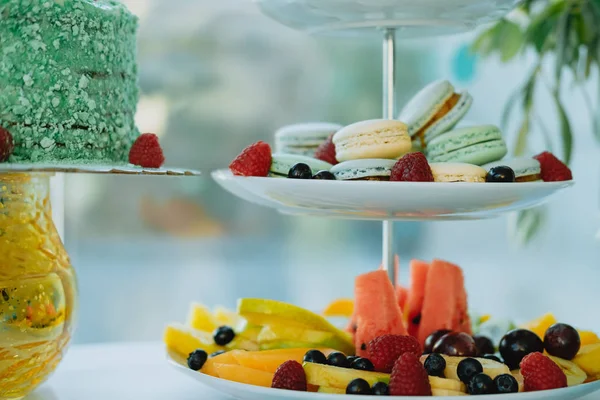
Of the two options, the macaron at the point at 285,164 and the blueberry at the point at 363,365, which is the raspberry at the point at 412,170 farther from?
the blueberry at the point at 363,365

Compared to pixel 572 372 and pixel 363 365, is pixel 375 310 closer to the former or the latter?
pixel 363 365

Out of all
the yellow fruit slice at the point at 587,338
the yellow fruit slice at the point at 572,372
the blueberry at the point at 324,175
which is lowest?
the yellow fruit slice at the point at 572,372

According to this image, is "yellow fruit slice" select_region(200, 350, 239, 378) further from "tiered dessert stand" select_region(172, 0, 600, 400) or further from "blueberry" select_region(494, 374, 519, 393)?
"blueberry" select_region(494, 374, 519, 393)

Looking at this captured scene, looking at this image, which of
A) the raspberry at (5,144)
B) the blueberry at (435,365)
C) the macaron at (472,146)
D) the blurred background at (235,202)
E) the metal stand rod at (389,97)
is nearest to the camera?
the raspberry at (5,144)

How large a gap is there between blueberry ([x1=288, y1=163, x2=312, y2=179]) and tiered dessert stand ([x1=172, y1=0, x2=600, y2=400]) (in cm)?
3

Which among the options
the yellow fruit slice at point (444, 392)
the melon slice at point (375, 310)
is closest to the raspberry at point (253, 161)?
the melon slice at point (375, 310)

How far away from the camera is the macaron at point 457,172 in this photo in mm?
900

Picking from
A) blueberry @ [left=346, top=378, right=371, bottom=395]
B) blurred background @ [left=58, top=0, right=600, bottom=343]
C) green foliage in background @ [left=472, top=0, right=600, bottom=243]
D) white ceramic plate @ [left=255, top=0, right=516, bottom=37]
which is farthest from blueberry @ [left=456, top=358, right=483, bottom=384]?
blurred background @ [left=58, top=0, right=600, bottom=343]

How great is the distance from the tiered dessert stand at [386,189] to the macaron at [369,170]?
39 millimetres

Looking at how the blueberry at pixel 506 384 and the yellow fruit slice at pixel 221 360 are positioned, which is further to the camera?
the yellow fruit slice at pixel 221 360

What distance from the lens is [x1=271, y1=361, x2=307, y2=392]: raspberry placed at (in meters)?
0.85

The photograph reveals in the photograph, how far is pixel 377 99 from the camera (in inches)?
152

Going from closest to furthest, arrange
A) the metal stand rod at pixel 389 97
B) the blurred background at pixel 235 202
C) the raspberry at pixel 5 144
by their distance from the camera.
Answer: the raspberry at pixel 5 144, the metal stand rod at pixel 389 97, the blurred background at pixel 235 202

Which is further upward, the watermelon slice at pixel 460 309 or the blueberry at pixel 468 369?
the watermelon slice at pixel 460 309
